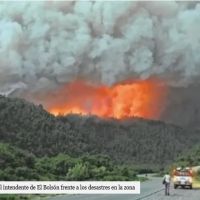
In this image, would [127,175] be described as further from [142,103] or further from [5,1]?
[5,1]

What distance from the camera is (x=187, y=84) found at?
18.3 m

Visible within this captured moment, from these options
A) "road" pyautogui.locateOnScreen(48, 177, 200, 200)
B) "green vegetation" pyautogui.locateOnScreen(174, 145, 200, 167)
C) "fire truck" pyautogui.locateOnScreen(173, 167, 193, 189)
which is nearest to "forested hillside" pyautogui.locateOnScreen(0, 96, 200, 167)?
"green vegetation" pyautogui.locateOnScreen(174, 145, 200, 167)

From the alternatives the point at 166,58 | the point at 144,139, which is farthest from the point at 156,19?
the point at 144,139

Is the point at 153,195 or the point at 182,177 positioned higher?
the point at 182,177

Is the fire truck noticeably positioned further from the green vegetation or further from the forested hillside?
the forested hillside

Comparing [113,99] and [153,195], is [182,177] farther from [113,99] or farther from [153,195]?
[113,99]

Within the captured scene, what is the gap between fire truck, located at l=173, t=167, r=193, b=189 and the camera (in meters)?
19.0

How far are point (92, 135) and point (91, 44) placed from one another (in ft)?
4.14
